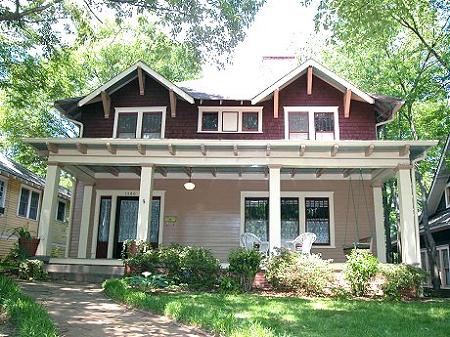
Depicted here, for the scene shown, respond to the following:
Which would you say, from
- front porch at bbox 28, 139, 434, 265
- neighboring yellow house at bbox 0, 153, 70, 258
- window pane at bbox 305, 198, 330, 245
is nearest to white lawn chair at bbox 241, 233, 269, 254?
front porch at bbox 28, 139, 434, 265

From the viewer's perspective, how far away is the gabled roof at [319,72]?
12250mm

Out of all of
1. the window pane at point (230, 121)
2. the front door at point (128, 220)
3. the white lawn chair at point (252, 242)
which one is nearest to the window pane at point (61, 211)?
the front door at point (128, 220)

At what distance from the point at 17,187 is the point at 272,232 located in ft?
41.9

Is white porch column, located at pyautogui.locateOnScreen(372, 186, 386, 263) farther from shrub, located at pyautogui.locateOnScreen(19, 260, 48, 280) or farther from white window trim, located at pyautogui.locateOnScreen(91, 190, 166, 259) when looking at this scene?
shrub, located at pyautogui.locateOnScreen(19, 260, 48, 280)

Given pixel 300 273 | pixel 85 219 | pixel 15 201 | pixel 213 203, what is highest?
pixel 15 201

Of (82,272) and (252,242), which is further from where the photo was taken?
(252,242)

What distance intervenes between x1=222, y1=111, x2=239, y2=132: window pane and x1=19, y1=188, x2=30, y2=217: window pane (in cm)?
1079

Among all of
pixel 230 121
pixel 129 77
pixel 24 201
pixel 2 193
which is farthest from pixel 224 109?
pixel 24 201

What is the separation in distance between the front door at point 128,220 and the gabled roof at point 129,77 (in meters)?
3.36

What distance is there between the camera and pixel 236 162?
11086mm

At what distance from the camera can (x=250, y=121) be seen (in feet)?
43.2

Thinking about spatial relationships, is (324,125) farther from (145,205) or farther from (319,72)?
(145,205)

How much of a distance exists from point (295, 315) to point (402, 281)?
12.3 ft

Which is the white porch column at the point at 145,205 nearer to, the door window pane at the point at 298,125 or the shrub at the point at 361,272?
the door window pane at the point at 298,125
